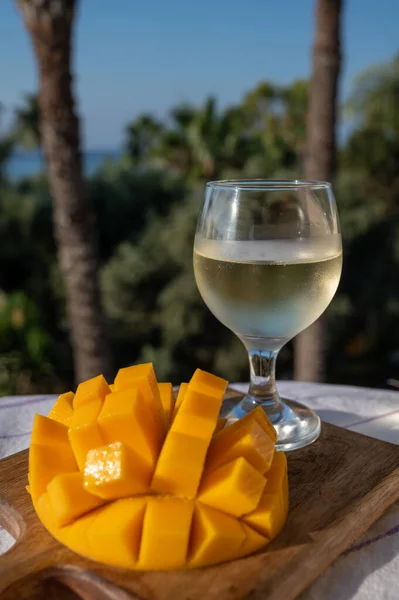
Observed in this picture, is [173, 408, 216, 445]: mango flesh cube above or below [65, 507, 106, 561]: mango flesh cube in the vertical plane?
above

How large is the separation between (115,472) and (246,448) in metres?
0.19

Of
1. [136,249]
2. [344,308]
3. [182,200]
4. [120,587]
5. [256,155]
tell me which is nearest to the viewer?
[120,587]

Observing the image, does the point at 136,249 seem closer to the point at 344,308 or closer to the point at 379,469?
the point at 344,308

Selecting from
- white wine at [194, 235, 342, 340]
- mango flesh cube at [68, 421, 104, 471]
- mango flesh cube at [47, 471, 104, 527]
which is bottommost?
mango flesh cube at [47, 471, 104, 527]

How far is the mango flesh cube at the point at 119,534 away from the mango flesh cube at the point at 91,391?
0.20 metres

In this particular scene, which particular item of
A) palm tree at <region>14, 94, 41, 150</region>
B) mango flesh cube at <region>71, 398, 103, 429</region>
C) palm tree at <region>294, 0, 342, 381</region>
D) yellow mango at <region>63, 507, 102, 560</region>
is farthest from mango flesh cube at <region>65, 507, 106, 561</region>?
palm tree at <region>14, 94, 41, 150</region>

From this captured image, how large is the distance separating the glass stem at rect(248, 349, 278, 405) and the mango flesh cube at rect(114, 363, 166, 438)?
344 mm

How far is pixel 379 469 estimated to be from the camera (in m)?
0.98

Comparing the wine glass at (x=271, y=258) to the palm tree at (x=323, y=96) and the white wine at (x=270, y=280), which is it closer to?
→ the white wine at (x=270, y=280)

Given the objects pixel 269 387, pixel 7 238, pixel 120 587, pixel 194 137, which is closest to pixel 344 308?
pixel 7 238

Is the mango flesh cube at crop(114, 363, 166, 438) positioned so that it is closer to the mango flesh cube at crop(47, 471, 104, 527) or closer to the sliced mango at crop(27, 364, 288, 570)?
the sliced mango at crop(27, 364, 288, 570)

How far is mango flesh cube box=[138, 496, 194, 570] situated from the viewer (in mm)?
687

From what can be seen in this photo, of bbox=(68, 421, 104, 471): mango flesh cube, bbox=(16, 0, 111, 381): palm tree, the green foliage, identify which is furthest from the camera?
the green foliage

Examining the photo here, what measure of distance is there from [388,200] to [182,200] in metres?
5.87
